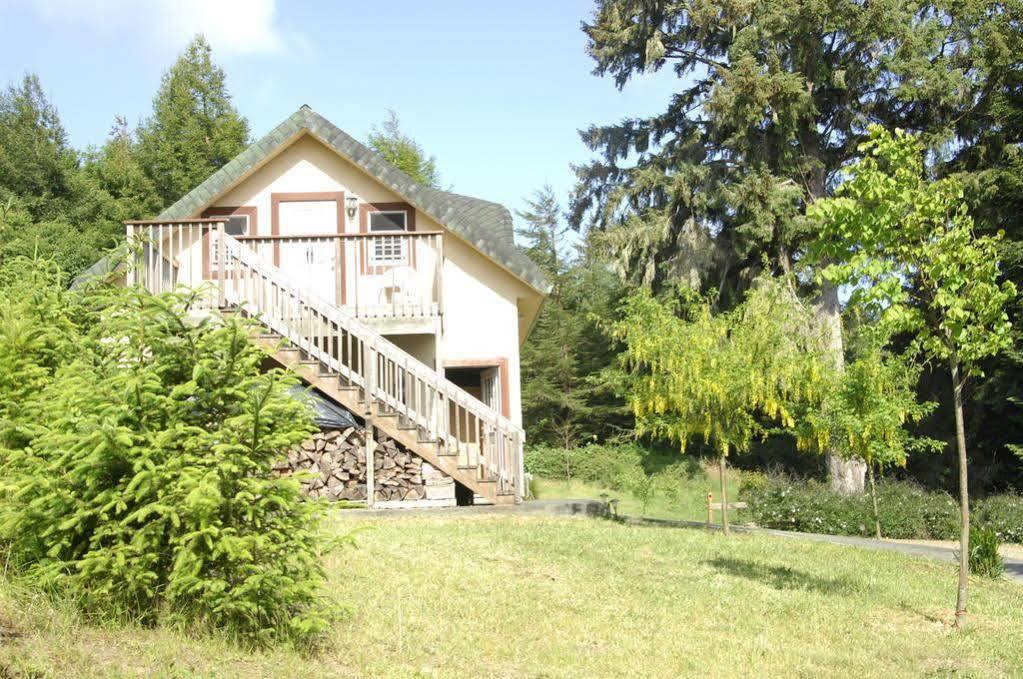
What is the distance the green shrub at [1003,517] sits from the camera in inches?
852

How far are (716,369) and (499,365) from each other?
5.02 meters

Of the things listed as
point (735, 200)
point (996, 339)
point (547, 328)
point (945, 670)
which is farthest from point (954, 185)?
point (547, 328)

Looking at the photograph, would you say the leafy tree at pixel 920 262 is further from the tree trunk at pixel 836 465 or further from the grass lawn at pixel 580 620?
the tree trunk at pixel 836 465

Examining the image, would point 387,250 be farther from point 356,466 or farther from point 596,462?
point 596,462

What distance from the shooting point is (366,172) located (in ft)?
69.2

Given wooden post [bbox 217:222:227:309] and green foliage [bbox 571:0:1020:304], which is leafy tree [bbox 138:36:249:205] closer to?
green foliage [bbox 571:0:1020:304]

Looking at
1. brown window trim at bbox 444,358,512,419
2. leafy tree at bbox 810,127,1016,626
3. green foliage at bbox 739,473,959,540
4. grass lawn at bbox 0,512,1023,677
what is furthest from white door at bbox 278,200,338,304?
green foliage at bbox 739,473,959,540

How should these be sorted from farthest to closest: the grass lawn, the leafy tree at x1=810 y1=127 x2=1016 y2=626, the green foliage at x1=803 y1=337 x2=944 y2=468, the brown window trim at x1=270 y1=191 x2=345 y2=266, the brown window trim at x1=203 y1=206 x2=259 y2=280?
the brown window trim at x1=270 y1=191 x2=345 y2=266 → the brown window trim at x1=203 y1=206 x2=259 y2=280 → the green foliage at x1=803 y1=337 x2=944 y2=468 → the leafy tree at x1=810 y1=127 x2=1016 y2=626 → the grass lawn

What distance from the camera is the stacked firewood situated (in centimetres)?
1659

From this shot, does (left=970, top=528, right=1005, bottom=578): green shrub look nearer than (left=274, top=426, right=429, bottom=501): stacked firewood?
Yes

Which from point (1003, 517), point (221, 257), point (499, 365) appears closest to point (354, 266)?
point (221, 257)

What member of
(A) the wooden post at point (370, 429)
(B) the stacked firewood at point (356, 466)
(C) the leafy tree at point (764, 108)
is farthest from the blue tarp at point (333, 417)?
(C) the leafy tree at point (764, 108)

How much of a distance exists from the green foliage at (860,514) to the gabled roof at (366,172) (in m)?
7.20

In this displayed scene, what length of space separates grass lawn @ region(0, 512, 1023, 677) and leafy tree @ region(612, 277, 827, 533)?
147 inches
